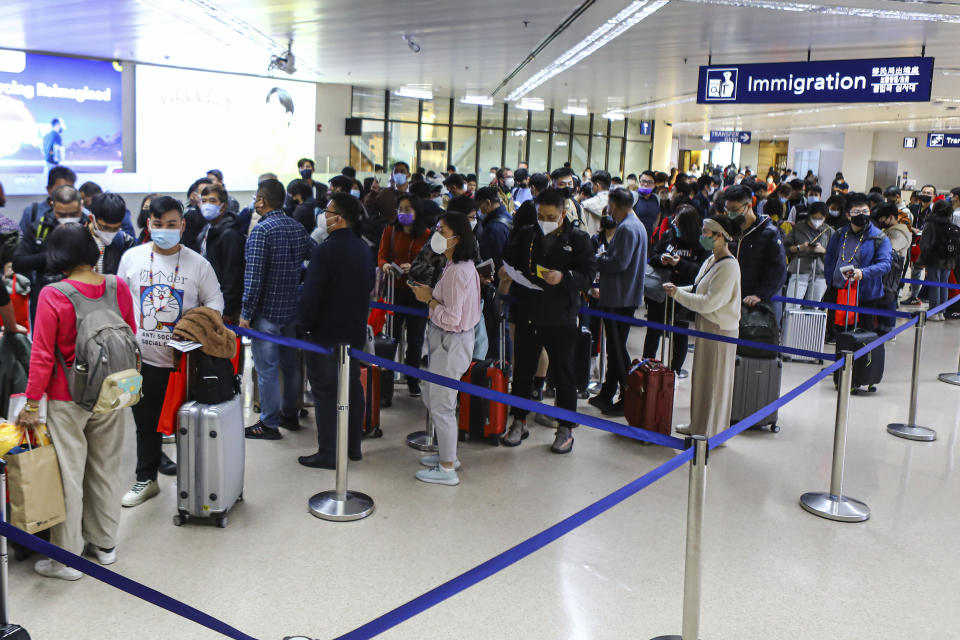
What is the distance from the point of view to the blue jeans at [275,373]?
5.61m

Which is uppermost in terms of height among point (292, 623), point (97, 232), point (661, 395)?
point (97, 232)

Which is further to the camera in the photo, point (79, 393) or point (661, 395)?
point (661, 395)

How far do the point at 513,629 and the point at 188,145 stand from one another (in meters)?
17.3

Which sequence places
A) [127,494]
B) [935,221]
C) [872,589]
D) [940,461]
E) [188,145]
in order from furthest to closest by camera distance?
1. [188,145]
2. [935,221]
3. [940,461]
4. [127,494]
5. [872,589]

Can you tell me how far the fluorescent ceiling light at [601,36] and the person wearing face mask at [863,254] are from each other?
10.2 feet

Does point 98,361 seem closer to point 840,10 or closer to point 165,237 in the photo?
point 165,237

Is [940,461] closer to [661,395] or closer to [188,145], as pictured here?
[661,395]

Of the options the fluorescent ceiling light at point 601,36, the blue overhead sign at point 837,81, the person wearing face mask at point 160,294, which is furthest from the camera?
the fluorescent ceiling light at point 601,36

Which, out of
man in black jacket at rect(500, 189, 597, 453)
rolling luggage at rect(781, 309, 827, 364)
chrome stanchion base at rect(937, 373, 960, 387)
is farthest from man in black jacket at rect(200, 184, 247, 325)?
chrome stanchion base at rect(937, 373, 960, 387)

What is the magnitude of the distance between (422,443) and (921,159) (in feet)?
126

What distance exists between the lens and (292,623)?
3.40m

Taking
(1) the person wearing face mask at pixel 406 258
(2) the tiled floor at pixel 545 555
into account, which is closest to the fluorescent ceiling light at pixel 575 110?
(1) the person wearing face mask at pixel 406 258

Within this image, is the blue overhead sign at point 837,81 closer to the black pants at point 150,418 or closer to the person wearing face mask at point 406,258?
the person wearing face mask at point 406,258

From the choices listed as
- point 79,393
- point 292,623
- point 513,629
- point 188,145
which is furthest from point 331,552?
point 188,145
